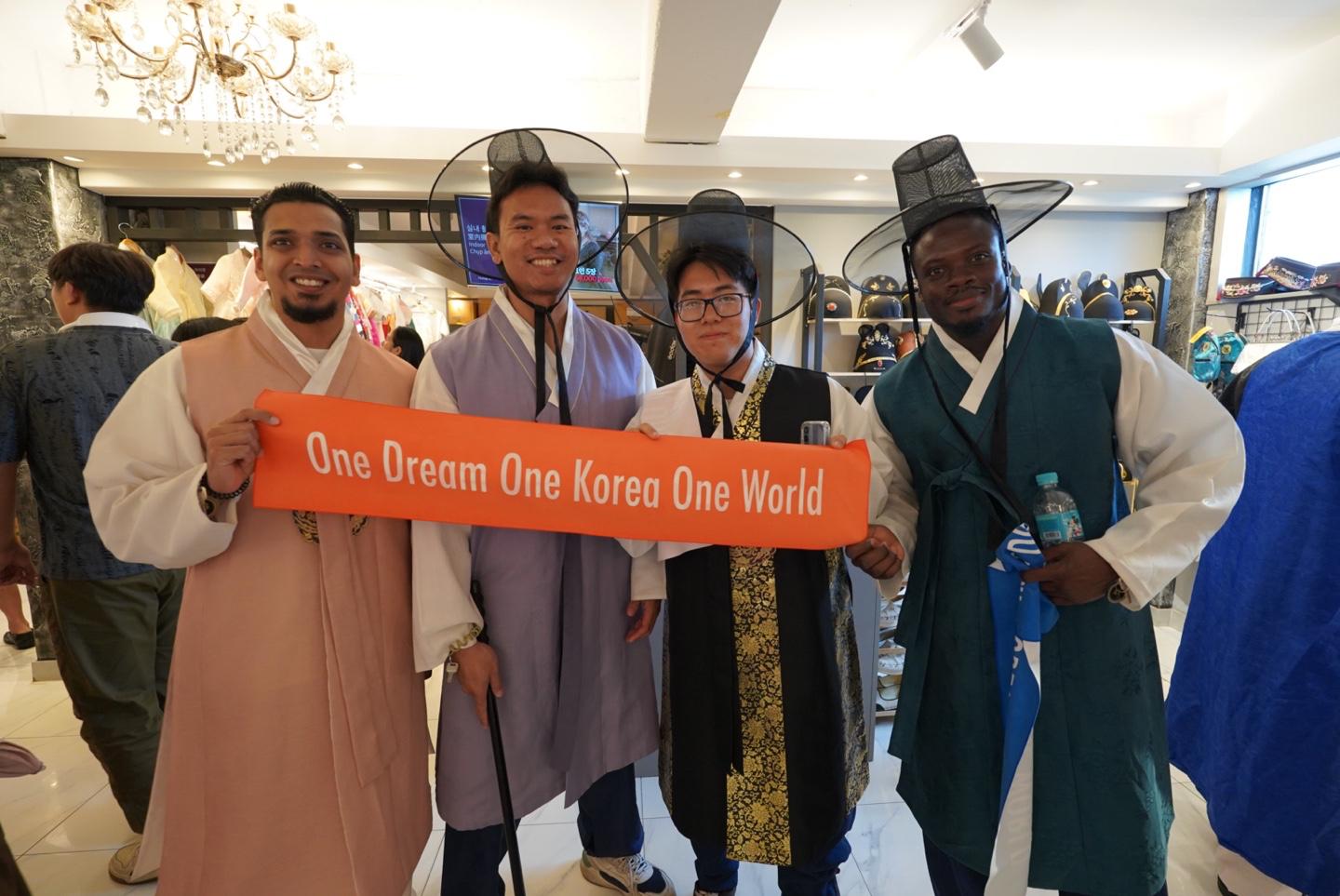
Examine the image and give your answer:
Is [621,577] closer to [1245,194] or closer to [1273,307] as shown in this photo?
[1273,307]

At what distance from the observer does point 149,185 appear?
4.19 m

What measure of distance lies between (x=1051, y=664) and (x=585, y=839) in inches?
61.6

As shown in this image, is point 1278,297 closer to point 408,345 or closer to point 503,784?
point 503,784

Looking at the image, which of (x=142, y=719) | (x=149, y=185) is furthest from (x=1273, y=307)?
(x=149, y=185)

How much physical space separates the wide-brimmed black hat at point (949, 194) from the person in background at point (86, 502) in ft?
8.16

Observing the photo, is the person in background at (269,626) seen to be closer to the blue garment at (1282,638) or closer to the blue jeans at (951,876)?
the blue jeans at (951,876)

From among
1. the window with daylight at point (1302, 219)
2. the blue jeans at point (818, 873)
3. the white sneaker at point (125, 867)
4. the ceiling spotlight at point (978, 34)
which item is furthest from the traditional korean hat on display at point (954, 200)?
the window with daylight at point (1302, 219)

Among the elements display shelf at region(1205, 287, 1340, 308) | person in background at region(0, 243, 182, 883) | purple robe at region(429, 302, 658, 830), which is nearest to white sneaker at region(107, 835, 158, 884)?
person in background at region(0, 243, 182, 883)

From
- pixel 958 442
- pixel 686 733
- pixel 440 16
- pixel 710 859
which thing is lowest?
pixel 710 859

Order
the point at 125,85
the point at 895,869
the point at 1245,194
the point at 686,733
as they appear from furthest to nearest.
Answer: the point at 1245,194
the point at 125,85
the point at 895,869
the point at 686,733

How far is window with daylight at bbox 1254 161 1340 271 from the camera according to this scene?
14.0ft

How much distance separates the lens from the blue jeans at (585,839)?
1.50 meters

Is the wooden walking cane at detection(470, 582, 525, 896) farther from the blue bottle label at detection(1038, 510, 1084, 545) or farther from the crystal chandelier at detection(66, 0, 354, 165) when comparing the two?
the crystal chandelier at detection(66, 0, 354, 165)

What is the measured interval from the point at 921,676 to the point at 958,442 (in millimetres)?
527
